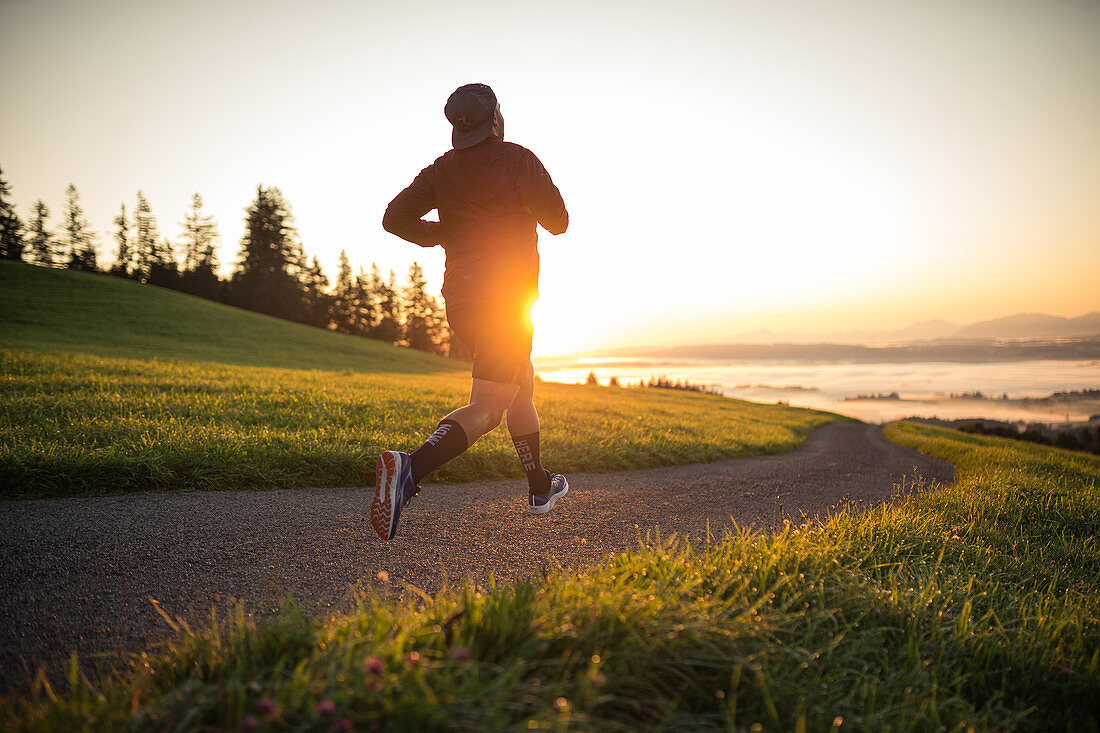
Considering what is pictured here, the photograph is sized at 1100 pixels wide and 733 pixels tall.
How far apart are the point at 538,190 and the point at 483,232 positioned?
0.45 metres

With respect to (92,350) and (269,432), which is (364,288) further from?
(269,432)

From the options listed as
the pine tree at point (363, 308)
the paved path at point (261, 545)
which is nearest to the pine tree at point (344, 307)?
the pine tree at point (363, 308)

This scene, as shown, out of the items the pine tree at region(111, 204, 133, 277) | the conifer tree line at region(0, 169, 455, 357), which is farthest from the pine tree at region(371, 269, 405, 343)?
the pine tree at region(111, 204, 133, 277)

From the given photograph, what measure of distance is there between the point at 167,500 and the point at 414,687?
3492mm

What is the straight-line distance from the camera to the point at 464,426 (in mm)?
2939

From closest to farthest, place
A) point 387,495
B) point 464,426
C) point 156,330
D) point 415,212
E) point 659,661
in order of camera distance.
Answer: point 659,661
point 387,495
point 464,426
point 415,212
point 156,330

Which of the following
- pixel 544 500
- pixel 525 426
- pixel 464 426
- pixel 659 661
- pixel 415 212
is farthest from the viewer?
pixel 544 500

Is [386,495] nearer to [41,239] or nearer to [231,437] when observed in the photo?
[231,437]

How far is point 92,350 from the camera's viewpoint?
1521 centimetres

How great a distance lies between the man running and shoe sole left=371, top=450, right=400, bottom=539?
32cm

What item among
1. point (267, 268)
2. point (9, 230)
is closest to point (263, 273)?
point (267, 268)

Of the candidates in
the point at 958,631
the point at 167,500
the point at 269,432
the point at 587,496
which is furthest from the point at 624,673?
the point at 269,432

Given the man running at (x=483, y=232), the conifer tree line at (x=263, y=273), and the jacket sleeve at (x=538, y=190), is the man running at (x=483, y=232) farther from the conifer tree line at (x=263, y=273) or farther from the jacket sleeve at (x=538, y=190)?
the conifer tree line at (x=263, y=273)

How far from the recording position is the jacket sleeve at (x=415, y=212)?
3082 millimetres
